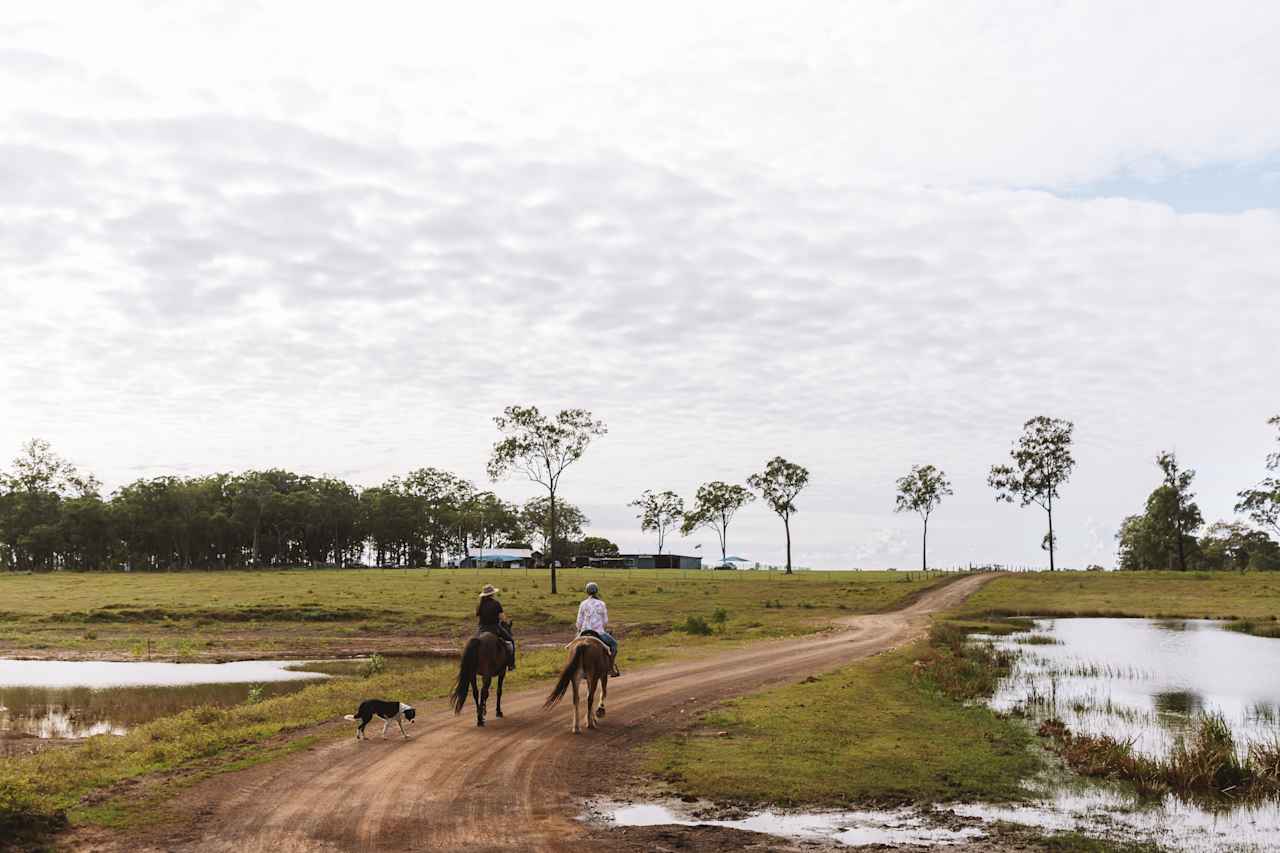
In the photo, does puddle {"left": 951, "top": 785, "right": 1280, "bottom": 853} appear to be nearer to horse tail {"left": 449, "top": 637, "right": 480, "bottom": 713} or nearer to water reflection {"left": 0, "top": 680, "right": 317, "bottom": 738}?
horse tail {"left": 449, "top": 637, "right": 480, "bottom": 713}

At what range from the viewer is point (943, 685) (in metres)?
29.9

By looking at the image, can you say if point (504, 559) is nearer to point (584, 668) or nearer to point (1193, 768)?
point (584, 668)

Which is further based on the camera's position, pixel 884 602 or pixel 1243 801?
pixel 884 602

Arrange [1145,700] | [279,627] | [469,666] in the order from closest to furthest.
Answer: [469,666], [1145,700], [279,627]

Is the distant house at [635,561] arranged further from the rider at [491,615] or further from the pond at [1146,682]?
the rider at [491,615]

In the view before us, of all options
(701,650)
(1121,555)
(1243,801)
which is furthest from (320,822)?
(1121,555)

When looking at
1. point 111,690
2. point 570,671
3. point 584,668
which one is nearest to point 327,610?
point 111,690

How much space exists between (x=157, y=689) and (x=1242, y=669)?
126 ft

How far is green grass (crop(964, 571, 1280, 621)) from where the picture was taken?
68312mm

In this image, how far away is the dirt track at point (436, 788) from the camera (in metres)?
12.9

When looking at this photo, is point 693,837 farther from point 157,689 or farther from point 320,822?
point 157,689

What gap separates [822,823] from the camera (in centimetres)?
1441

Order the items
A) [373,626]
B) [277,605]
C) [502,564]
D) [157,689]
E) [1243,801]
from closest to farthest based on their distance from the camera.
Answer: [1243,801]
[157,689]
[373,626]
[277,605]
[502,564]

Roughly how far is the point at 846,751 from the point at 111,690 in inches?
986
